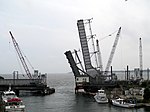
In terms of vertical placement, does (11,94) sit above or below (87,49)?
below

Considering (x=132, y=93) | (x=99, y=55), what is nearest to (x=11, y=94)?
(x=132, y=93)

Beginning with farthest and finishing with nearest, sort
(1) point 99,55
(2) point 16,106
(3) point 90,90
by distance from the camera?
(1) point 99,55
(3) point 90,90
(2) point 16,106

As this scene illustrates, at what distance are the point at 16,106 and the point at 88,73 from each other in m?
40.5

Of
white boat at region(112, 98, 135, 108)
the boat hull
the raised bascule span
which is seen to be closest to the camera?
the boat hull

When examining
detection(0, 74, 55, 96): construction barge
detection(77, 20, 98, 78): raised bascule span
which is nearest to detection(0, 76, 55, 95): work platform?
detection(0, 74, 55, 96): construction barge

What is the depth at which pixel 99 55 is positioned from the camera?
277 ft

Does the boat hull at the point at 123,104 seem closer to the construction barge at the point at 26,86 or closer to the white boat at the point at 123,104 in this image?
the white boat at the point at 123,104

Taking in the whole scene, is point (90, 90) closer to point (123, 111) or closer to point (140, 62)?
point (140, 62)

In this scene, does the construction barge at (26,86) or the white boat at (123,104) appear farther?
the construction barge at (26,86)

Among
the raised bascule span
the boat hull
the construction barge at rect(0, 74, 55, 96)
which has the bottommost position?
the boat hull

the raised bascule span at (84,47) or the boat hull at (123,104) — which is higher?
the raised bascule span at (84,47)

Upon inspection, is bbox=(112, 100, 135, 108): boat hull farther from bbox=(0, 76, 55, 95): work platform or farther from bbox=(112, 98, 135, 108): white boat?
bbox=(0, 76, 55, 95): work platform

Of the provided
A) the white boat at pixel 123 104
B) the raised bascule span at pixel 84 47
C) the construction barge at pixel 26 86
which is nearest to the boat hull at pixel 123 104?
the white boat at pixel 123 104

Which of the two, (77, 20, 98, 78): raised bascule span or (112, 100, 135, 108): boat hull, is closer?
(112, 100, 135, 108): boat hull
